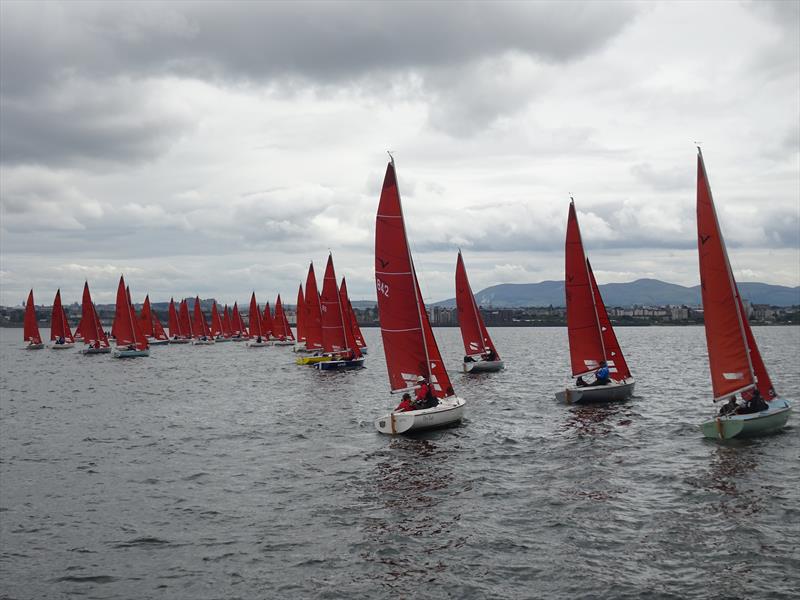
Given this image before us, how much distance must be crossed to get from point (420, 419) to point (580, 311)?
12.7m

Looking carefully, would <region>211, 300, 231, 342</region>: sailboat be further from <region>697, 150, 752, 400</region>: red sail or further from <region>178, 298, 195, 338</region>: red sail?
<region>697, 150, 752, 400</region>: red sail

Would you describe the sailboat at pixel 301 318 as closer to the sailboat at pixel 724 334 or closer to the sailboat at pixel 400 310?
the sailboat at pixel 400 310

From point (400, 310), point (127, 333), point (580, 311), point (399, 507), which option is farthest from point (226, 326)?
point (399, 507)

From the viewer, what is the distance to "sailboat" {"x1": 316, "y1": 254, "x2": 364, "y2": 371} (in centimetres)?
6100

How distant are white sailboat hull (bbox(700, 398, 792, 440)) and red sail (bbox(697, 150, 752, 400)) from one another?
0.91 metres

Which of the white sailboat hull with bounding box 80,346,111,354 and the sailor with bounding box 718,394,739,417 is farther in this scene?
the white sailboat hull with bounding box 80,346,111,354

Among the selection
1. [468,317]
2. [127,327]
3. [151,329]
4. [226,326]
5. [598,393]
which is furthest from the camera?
[226,326]

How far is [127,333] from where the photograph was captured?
86.9 metres

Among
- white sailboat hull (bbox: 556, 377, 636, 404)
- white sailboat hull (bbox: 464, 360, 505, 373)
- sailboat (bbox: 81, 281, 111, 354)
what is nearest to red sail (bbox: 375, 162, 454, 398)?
white sailboat hull (bbox: 556, 377, 636, 404)

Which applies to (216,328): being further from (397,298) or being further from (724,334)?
(724,334)

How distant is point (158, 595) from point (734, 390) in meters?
19.5

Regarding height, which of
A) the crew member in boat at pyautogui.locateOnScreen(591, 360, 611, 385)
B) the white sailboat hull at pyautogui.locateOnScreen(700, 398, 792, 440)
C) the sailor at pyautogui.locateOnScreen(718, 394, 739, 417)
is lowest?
the white sailboat hull at pyautogui.locateOnScreen(700, 398, 792, 440)

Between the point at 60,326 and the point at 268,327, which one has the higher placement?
the point at 60,326

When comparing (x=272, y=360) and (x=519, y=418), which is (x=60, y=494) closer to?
(x=519, y=418)
